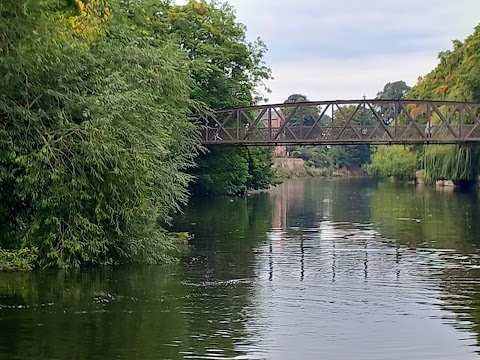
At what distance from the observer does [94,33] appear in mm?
26297

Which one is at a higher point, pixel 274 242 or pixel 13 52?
pixel 13 52

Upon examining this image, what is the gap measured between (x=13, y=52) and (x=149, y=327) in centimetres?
830

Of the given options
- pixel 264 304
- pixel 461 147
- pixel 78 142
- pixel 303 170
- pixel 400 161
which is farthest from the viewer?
pixel 303 170

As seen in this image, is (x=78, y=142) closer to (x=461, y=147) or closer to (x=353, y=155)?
(x=461, y=147)

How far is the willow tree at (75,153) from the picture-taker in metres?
25.1

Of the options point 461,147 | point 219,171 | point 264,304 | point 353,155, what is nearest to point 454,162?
point 461,147

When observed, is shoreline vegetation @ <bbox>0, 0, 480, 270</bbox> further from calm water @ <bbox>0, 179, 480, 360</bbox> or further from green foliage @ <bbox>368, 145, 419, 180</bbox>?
green foliage @ <bbox>368, 145, 419, 180</bbox>

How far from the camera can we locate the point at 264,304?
21.8 meters

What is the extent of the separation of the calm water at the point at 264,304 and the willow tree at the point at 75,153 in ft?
3.62

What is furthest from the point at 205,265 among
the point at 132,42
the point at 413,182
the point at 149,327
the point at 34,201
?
the point at 413,182

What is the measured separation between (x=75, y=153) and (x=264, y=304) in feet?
23.5

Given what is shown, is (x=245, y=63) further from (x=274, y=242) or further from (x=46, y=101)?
(x=46, y=101)

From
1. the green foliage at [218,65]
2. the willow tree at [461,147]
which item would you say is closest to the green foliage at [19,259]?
the green foliage at [218,65]

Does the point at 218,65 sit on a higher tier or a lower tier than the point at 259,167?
higher
